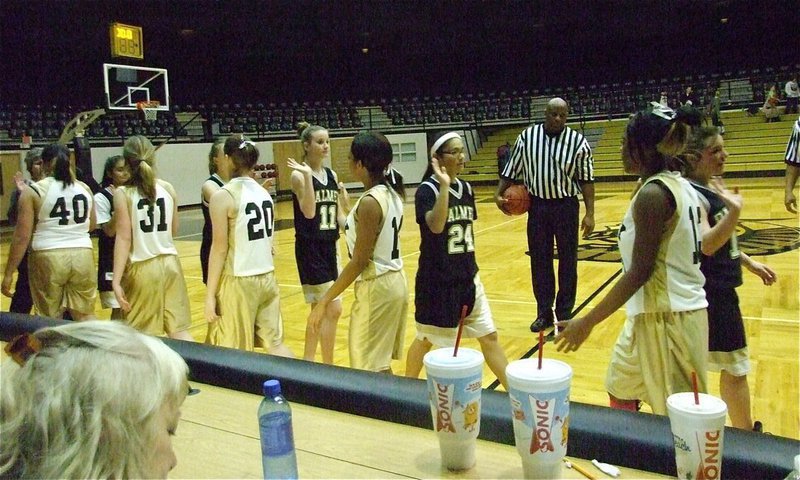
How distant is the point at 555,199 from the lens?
4840 mm

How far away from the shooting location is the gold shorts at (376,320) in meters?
3.12

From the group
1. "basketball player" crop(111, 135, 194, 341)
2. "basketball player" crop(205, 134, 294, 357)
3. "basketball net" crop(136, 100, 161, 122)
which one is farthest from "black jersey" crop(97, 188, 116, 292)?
"basketball net" crop(136, 100, 161, 122)

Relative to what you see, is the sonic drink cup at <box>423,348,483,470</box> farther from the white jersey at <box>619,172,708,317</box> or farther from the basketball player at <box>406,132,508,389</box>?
the basketball player at <box>406,132,508,389</box>

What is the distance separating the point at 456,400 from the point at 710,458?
42 centimetres

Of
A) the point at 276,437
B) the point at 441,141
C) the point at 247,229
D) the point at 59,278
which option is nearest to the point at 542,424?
the point at 276,437

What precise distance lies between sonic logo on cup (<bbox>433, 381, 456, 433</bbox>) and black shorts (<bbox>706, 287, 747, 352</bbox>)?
1.69m

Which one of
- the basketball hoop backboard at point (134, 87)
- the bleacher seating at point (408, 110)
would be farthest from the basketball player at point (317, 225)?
the bleacher seating at point (408, 110)

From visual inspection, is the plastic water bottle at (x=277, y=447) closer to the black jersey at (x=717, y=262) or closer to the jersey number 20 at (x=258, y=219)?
the black jersey at (x=717, y=262)

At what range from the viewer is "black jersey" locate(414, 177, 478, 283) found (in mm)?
3104

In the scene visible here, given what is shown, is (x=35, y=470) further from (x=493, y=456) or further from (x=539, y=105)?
(x=539, y=105)

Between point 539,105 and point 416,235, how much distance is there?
42.7 feet

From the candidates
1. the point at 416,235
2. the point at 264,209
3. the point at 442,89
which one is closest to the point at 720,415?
the point at 264,209

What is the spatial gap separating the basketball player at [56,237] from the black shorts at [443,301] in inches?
104

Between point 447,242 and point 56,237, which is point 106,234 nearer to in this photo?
point 56,237
